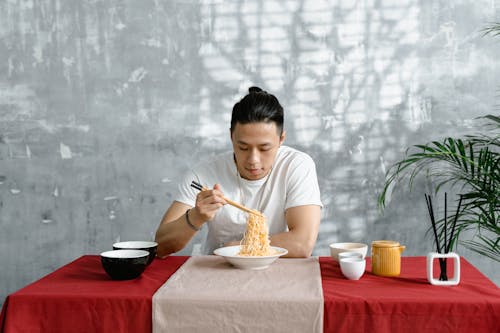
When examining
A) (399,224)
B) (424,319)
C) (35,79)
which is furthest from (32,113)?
(424,319)

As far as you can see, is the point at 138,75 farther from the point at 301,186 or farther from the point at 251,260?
the point at 251,260

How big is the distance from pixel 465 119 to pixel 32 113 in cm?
281

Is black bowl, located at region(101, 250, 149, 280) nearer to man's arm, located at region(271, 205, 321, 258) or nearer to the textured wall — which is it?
man's arm, located at region(271, 205, 321, 258)

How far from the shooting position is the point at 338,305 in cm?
166

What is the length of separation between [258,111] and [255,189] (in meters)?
0.38

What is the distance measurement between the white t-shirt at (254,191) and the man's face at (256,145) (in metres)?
0.13

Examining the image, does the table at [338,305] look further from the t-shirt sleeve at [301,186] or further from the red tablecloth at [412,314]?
the t-shirt sleeve at [301,186]

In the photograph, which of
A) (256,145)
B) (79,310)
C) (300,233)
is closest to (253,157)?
(256,145)

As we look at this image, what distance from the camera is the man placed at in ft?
7.64

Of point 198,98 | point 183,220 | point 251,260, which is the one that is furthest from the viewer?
point 198,98

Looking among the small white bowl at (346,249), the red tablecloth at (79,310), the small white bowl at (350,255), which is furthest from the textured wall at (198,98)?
the red tablecloth at (79,310)

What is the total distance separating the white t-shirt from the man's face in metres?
0.13

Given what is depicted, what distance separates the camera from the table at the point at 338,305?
5.41 feet

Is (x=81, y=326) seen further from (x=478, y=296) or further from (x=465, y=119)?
(x=465, y=119)
